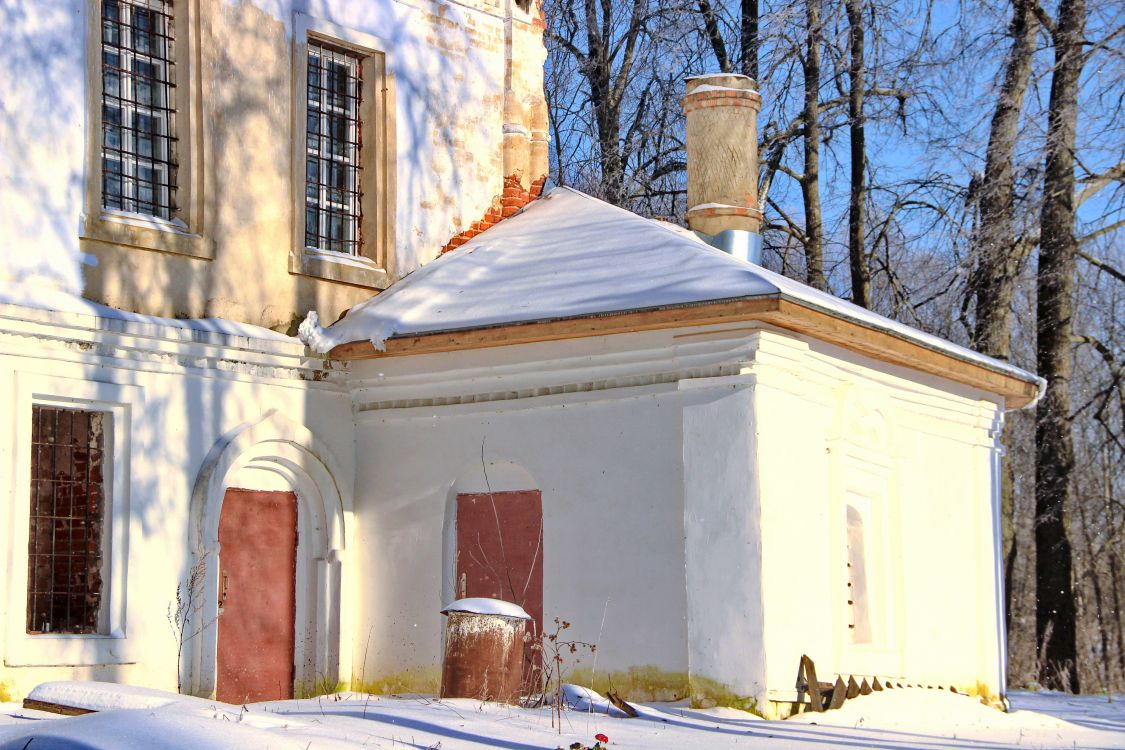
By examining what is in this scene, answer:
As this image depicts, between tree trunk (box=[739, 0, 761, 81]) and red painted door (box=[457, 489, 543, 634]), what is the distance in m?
10.4

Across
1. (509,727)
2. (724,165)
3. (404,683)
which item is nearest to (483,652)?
(509,727)

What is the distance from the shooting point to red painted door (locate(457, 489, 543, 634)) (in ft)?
38.8

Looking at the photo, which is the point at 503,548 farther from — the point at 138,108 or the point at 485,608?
the point at 138,108

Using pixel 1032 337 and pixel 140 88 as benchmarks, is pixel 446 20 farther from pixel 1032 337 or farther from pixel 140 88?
pixel 1032 337

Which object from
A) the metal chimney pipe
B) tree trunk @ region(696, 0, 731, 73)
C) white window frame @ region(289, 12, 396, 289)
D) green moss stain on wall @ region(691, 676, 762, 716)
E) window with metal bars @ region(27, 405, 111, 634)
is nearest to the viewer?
green moss stain on wall @ region(691, 676, 762, 716)

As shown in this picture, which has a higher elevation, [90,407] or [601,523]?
[90,407]

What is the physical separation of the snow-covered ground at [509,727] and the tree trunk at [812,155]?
8.94 meters

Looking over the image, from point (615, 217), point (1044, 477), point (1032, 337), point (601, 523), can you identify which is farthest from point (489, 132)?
point (1032, 337)

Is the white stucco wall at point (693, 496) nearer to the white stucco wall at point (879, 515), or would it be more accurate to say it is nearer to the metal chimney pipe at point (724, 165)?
the white stucco wall at point (879, 515)

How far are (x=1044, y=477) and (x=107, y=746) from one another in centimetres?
1493

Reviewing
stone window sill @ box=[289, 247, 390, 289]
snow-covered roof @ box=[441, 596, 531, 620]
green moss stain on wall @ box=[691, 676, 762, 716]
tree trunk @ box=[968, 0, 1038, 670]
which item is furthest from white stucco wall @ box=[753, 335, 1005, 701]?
tree trunk @ box=[968, 0, 1038, 670]

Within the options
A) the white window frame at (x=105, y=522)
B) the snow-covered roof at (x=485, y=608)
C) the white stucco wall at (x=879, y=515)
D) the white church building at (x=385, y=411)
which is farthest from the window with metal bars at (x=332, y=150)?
the snow-covered roof at (x=485, y=608)

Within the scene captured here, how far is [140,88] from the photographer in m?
11.8

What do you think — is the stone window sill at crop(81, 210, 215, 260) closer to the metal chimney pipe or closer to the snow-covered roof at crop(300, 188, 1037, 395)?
the snow-covered roof at crop(300, 188, 1037, 395)
